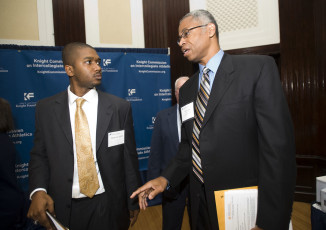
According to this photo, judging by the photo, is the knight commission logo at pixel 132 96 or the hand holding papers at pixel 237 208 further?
the knight commission logo at pixel 132 96

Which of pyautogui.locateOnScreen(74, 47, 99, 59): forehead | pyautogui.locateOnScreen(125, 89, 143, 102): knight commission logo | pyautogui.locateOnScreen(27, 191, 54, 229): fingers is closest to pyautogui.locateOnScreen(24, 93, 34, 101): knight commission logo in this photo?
pyautogui.locateOnScreen(125, 89, 143, 102): knight commission logo

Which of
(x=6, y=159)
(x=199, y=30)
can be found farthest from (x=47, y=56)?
(x=199, y=30)

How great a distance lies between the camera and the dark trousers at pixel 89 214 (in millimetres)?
1550

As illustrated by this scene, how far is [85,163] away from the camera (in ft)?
5.14

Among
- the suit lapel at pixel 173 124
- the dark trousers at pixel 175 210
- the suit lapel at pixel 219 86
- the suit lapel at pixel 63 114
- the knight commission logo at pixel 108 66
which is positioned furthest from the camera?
the knight commission logo at pixel 108 66

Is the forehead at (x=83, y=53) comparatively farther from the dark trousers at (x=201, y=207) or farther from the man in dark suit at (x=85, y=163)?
the dark trousers at (x=201, y=207)

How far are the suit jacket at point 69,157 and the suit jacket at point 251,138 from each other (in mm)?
→ 716

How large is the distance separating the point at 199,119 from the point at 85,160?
85 cm

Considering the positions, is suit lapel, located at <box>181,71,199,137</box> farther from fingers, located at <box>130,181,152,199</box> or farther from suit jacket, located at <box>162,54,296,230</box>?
fingers, located at <box>130,181,152,199</box>

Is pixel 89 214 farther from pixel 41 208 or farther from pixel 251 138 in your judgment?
pixel 251 138

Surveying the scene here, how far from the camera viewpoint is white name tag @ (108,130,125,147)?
5.41 feet

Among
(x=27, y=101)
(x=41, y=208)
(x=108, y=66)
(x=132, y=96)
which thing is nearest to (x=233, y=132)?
(x=41, y=208)

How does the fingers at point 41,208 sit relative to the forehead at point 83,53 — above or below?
below

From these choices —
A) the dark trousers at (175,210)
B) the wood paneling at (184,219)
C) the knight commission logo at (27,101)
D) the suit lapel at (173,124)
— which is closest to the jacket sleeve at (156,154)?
the suit lapel at (173,124)
